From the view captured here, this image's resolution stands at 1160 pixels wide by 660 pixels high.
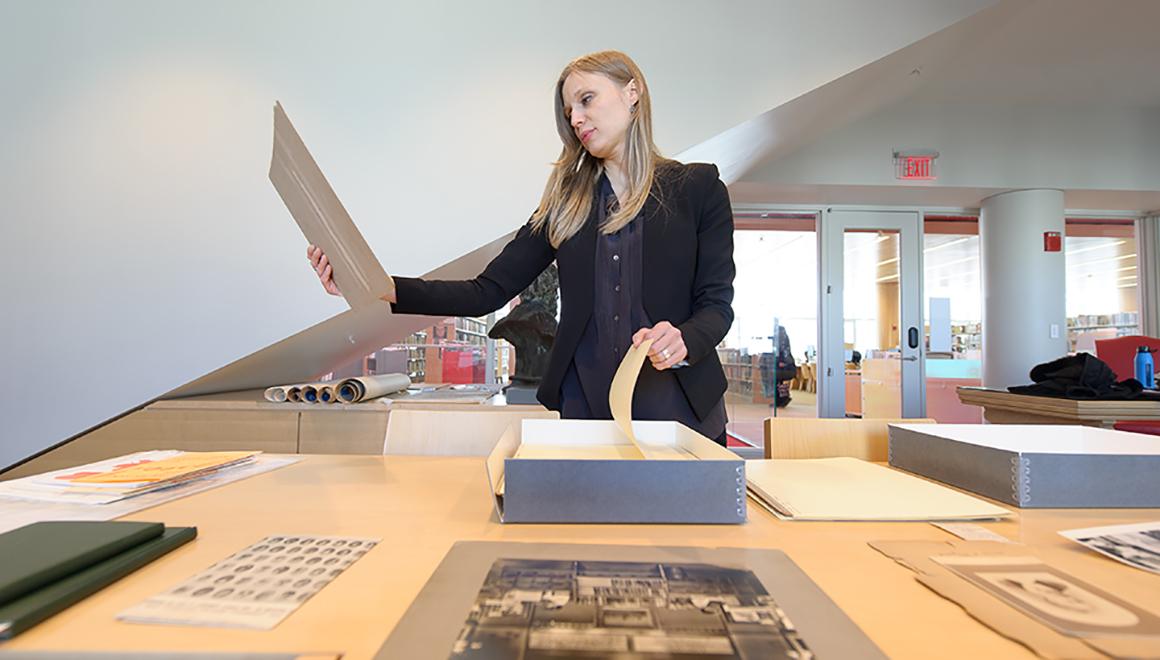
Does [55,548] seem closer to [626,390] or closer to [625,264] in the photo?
[626,390]

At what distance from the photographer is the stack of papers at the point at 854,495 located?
64cm

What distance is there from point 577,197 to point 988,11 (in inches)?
104

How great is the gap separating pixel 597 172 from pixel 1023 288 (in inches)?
171

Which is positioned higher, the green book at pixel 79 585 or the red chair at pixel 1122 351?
the red chair at pixel 1122 351

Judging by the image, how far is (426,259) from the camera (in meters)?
2.36

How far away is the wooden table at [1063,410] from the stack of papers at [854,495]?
6.33 ft

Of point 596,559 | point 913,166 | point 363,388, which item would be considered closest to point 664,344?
point 596,559

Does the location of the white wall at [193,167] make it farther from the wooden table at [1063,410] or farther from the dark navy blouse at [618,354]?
the wooden table at [1063,410]

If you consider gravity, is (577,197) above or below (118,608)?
above

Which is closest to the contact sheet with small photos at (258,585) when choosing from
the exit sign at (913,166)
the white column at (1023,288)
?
the exit sign at (913,166)

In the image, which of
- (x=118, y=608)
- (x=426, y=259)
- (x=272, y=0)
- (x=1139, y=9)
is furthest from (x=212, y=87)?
(x=1139, y=9)

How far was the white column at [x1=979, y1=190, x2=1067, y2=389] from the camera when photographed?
4.14m

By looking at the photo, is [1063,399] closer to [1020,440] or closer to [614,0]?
[1020,440]

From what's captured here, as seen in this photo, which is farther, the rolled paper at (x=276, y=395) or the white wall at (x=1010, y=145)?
the white wall at (x=1010, y=145)
